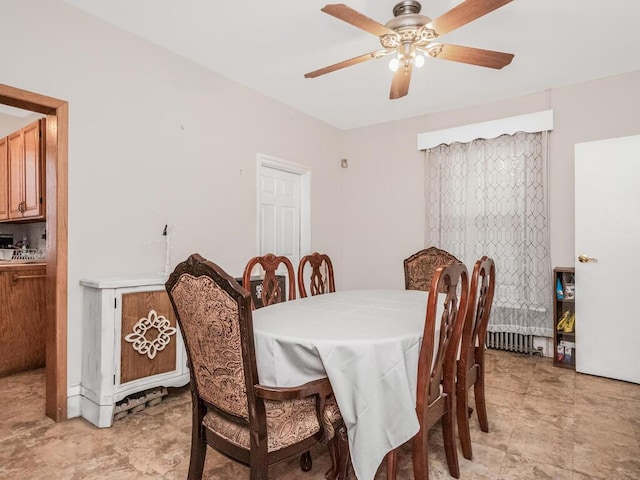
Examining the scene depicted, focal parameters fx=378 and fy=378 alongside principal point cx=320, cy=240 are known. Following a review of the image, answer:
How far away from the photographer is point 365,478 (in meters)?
1.38

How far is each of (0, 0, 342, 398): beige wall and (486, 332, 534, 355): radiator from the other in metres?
2.67

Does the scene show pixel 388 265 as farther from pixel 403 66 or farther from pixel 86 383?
pixel 86 383

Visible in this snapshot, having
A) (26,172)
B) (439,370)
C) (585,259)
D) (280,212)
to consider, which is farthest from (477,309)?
(26,172)

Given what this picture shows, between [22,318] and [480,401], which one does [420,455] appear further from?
[22,318]

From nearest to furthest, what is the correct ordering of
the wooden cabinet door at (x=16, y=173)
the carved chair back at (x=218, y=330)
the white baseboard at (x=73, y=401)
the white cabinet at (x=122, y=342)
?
the carved chair back at (x=218, y=330), the white cabinet at (x=122, y=342), the white baseboard at (x=73, y=401), the wooden cabinet door at (x=16, y=173)

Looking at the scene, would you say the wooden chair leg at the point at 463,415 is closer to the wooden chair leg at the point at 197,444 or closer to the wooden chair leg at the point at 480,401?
the wooden chair leg at the point at 480,401

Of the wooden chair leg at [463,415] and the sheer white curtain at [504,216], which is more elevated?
the sheer white curtain at [504,216]

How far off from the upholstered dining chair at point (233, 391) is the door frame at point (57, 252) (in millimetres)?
1434

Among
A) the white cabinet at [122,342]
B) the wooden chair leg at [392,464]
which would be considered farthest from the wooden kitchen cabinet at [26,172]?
the wooden chair leg at [392,464]

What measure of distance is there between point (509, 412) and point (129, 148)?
319 cm

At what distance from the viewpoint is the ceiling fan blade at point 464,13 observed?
1803mm

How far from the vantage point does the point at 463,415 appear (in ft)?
6.23

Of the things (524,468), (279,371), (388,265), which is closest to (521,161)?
(388,265)

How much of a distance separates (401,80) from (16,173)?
3.67m
